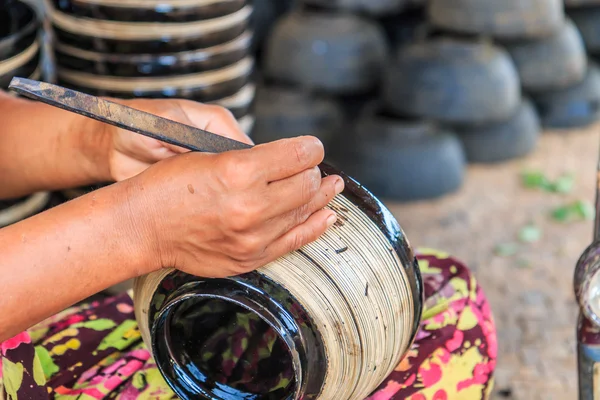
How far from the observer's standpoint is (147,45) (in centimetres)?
183

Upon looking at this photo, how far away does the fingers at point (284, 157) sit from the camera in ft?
2.91

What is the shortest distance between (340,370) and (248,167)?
316mm

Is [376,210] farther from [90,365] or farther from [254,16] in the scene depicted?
[254,16]

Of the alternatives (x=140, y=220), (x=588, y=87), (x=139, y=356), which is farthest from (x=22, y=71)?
(x=588, y=87)

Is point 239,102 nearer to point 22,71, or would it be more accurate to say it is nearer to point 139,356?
point 22,71

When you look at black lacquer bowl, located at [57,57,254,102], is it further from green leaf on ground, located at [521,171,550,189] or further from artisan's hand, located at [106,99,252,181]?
green leaf on ground, located at [521,171,550,189]

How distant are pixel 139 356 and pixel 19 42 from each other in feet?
2.48

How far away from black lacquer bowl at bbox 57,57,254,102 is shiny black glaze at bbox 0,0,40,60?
0.18 m

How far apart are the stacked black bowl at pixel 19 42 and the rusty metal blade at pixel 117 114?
0.73 m

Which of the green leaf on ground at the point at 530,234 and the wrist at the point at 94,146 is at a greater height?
the wrist at the point at 94,146

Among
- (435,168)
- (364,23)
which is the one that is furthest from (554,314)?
→ (364,23)

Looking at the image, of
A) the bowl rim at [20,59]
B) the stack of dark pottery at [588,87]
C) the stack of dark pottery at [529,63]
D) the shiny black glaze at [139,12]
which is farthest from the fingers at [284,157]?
the stack of dark pottery at [588,87]

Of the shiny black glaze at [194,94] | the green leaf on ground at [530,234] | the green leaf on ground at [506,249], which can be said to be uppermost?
the shiny black glaze at [194,94]

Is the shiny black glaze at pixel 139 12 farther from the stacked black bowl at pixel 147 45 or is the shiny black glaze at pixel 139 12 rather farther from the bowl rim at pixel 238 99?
the bowl rim at pixel 238 99
